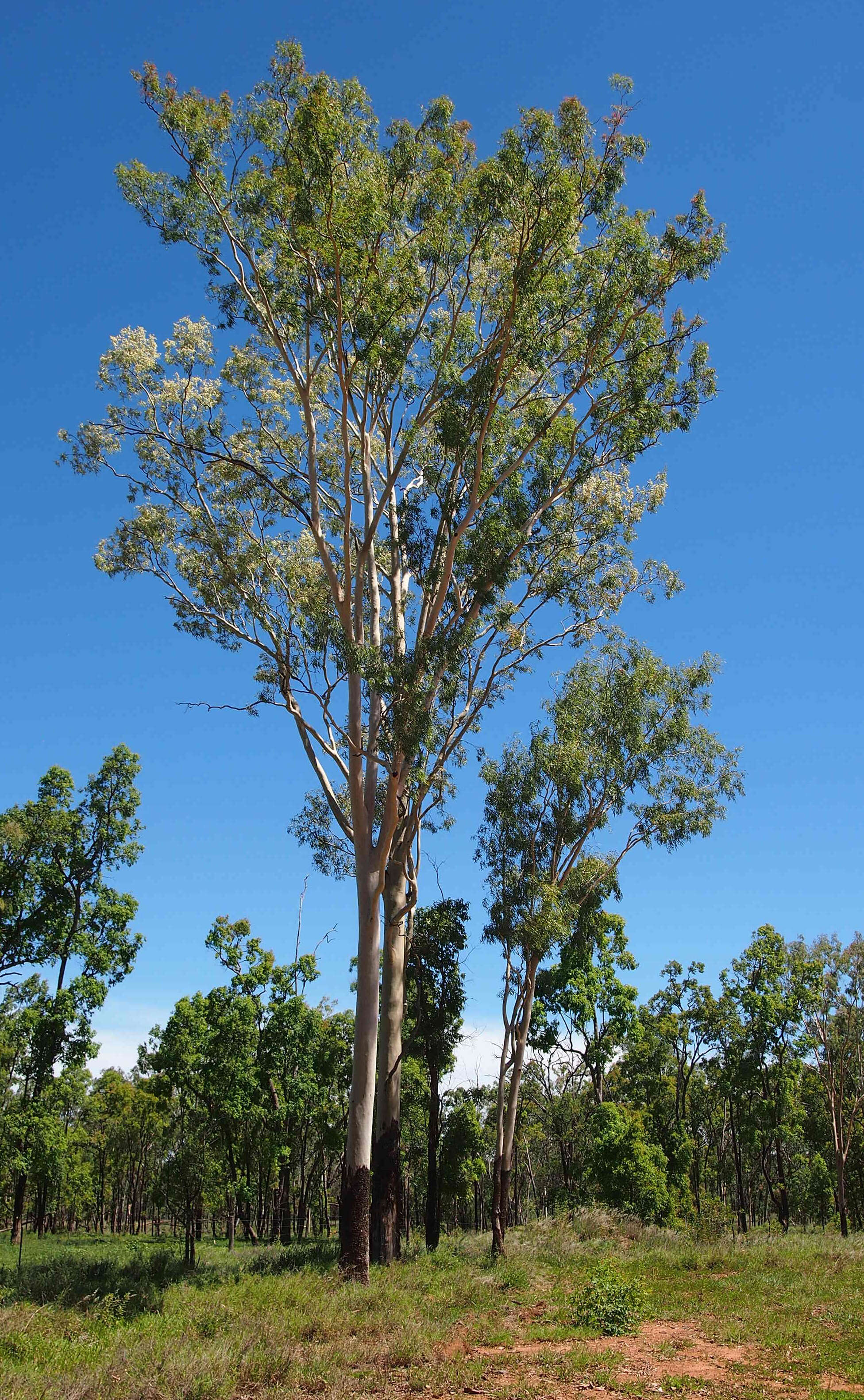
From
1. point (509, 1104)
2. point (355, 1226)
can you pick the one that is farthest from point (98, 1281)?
point (509, 1104)

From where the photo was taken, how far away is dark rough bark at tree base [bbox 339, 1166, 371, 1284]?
1306 centimetres

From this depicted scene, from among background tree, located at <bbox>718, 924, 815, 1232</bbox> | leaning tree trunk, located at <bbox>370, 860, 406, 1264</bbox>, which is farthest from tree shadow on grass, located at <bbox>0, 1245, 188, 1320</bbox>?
background tree, located at <bbox>718, 924, 815, 1232</bbox>

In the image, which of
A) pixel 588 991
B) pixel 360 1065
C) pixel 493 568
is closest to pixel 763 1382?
pixel 360 1065

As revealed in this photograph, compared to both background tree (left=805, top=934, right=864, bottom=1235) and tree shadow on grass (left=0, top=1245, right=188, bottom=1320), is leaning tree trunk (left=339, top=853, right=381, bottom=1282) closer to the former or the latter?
tree shadow on grass (left=0, top=1245, right=188, bottom=1320)

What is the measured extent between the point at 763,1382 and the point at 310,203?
49.3 feet

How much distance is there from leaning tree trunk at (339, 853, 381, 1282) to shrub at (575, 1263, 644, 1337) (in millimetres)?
3049

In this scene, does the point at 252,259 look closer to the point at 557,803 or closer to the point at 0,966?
the point at 557,803

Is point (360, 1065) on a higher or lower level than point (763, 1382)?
higher

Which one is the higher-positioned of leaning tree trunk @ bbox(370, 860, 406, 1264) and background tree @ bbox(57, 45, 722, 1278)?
background tree @ bbox(57, 45, 722, 1278)

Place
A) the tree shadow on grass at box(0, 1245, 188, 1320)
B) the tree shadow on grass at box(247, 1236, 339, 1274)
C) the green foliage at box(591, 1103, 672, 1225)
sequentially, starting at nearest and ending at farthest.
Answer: the tree shadow on grass at box(0, 1245, 188, 1320) → the tree shadow on grass at box(247, 1236, 339, 1274) → the green foliage at box(591, 1103, 672, 1225)

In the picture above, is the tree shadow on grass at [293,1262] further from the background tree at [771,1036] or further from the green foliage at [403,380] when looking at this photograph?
the background tree at [771,1036]

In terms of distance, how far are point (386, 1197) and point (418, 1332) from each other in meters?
6.24

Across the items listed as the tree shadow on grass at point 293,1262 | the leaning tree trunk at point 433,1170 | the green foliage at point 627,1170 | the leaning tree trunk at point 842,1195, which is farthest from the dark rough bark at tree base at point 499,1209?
the leaning tree trunk at point 842,1195

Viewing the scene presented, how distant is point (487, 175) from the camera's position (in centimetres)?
1305
